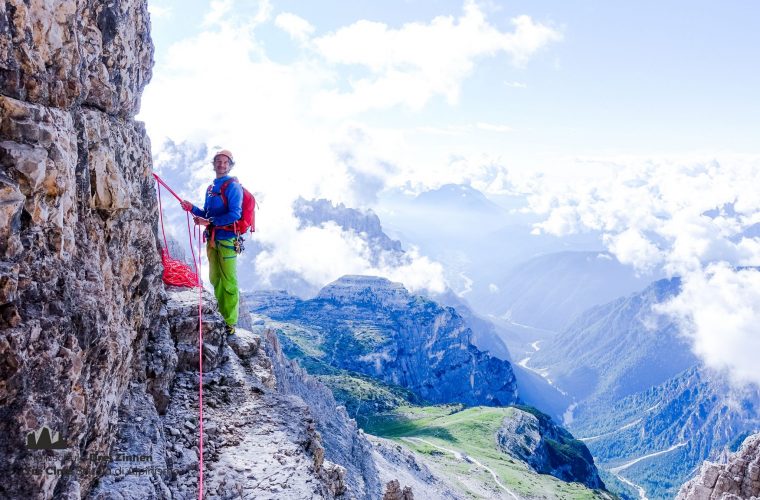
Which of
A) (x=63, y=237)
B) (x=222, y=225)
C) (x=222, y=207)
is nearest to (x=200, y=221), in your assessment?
(x=222, y=225)

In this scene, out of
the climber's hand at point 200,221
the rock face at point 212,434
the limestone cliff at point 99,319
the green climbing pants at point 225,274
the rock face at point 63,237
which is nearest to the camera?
the rock face at point 63,237

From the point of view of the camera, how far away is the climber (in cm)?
1870

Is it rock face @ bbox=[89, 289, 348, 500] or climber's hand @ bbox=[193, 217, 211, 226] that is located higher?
climber's hand @ bbox=[193, 217, 211, 226]

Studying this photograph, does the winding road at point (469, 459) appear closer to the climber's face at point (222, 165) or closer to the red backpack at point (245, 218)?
the red backpack at point (245, 218)

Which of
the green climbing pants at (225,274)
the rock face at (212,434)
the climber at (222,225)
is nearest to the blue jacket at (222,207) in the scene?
the climber at (222,225)

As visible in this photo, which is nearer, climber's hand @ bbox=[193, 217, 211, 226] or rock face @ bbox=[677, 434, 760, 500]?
climber's hand @ bbox=[193, 217, 211, 226]

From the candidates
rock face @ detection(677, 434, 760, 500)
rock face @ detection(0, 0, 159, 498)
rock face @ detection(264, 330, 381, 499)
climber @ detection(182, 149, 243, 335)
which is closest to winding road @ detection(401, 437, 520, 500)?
rock face @ detection(677, 434, 760, 500)

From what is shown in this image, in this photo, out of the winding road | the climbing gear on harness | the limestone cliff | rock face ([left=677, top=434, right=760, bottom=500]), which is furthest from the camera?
the winding road

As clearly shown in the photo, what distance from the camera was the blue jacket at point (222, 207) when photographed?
18672 millimetres

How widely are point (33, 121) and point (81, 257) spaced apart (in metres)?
3.01

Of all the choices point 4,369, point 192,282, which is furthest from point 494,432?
point 4,369

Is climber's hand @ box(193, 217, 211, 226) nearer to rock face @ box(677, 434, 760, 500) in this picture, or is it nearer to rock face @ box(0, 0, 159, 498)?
rock face @ box(0, 0, 159, 498)

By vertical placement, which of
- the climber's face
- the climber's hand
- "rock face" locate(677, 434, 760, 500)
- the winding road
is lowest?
the winding road

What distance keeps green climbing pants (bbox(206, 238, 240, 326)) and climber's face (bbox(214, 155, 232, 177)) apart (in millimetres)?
2530
